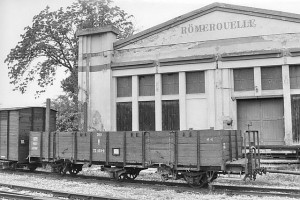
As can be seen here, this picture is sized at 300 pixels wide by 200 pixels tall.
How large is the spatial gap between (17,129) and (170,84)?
31.1ft

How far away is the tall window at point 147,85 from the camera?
21.0 m

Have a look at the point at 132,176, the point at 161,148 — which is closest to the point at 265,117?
the point at 132,176

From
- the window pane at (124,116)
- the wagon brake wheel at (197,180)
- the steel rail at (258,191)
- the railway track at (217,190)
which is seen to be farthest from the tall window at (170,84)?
the steel rail at (258,191)

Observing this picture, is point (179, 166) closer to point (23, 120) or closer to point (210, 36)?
point (23, 120)

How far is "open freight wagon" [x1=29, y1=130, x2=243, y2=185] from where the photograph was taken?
10500 millimetres

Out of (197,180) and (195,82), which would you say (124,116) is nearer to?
(195,82)

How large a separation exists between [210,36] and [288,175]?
30.8 feet

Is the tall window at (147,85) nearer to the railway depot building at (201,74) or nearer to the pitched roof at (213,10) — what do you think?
the railway depot building at (201,74)

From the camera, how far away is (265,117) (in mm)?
18625

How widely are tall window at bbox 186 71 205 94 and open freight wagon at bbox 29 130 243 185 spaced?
7.78m

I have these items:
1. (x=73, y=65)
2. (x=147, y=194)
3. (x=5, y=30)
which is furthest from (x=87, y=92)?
(x=5, y=30)

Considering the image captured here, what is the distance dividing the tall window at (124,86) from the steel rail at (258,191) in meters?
11.7

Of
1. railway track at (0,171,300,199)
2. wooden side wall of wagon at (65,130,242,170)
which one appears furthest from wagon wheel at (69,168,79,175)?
railway track at (0,171,300,199)

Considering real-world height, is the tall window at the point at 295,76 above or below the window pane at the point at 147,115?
above
